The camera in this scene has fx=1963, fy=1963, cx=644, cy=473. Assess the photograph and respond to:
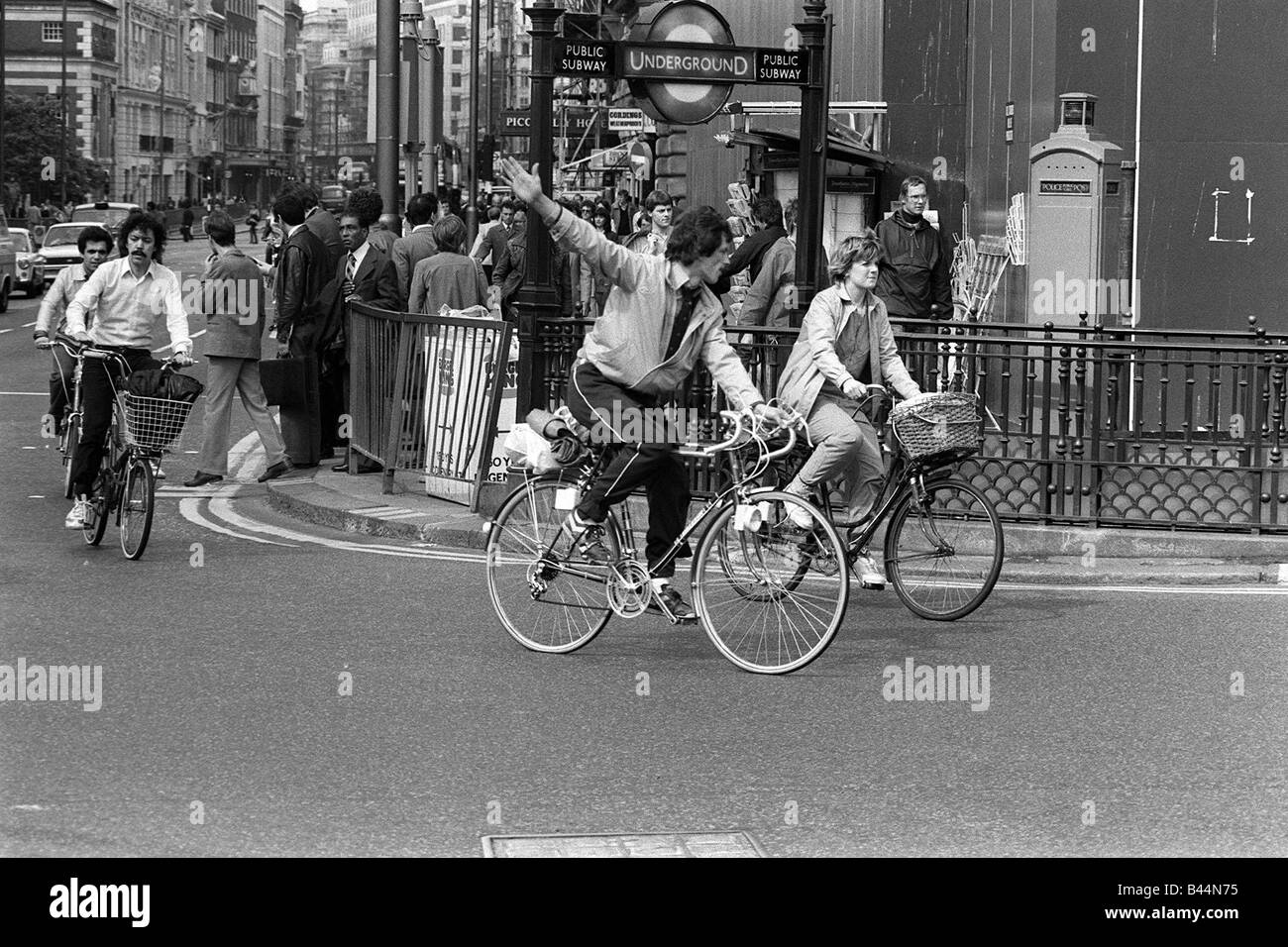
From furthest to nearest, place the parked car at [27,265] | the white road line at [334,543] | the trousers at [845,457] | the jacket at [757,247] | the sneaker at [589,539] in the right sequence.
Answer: the parked car at [27,265] < the jacket at [757,247] < the white road line at [334,543] < the trousers at [845,457] < the sneaker at [589,539]

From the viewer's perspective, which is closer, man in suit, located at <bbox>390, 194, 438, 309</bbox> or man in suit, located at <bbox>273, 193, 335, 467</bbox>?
man in suit, located at <bbox>273, 193, 335, 467</bbox>

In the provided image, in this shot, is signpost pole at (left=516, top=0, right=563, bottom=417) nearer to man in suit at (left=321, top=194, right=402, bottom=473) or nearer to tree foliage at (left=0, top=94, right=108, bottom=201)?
man in suit at (left=321, top=194, right=402, bottom=473)

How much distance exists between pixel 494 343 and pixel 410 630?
3613 millimetres

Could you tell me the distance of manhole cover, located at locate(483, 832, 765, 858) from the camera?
549 cm

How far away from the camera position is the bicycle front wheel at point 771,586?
312 inches

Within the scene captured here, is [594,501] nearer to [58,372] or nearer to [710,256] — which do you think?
[710,256]

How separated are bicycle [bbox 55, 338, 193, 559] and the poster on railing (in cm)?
208

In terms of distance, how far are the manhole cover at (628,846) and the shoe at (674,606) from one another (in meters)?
2.48

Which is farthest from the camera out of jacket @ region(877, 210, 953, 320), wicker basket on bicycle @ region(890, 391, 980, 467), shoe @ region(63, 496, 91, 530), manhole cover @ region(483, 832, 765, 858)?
jacket @ region(877, 210, 953, 320)

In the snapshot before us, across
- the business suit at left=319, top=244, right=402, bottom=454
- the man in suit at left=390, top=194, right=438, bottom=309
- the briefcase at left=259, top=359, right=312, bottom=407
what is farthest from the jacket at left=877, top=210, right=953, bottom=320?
the briefcase at left=259, top=359, right=312, bottom=407

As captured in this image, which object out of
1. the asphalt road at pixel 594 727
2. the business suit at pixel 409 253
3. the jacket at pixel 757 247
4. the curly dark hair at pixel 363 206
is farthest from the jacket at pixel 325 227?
the asphalt road at pixel 594 727

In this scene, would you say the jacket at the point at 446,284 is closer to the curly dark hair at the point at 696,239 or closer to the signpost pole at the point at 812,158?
the signpost pole at the point at 812,158

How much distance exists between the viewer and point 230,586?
9.91 m
